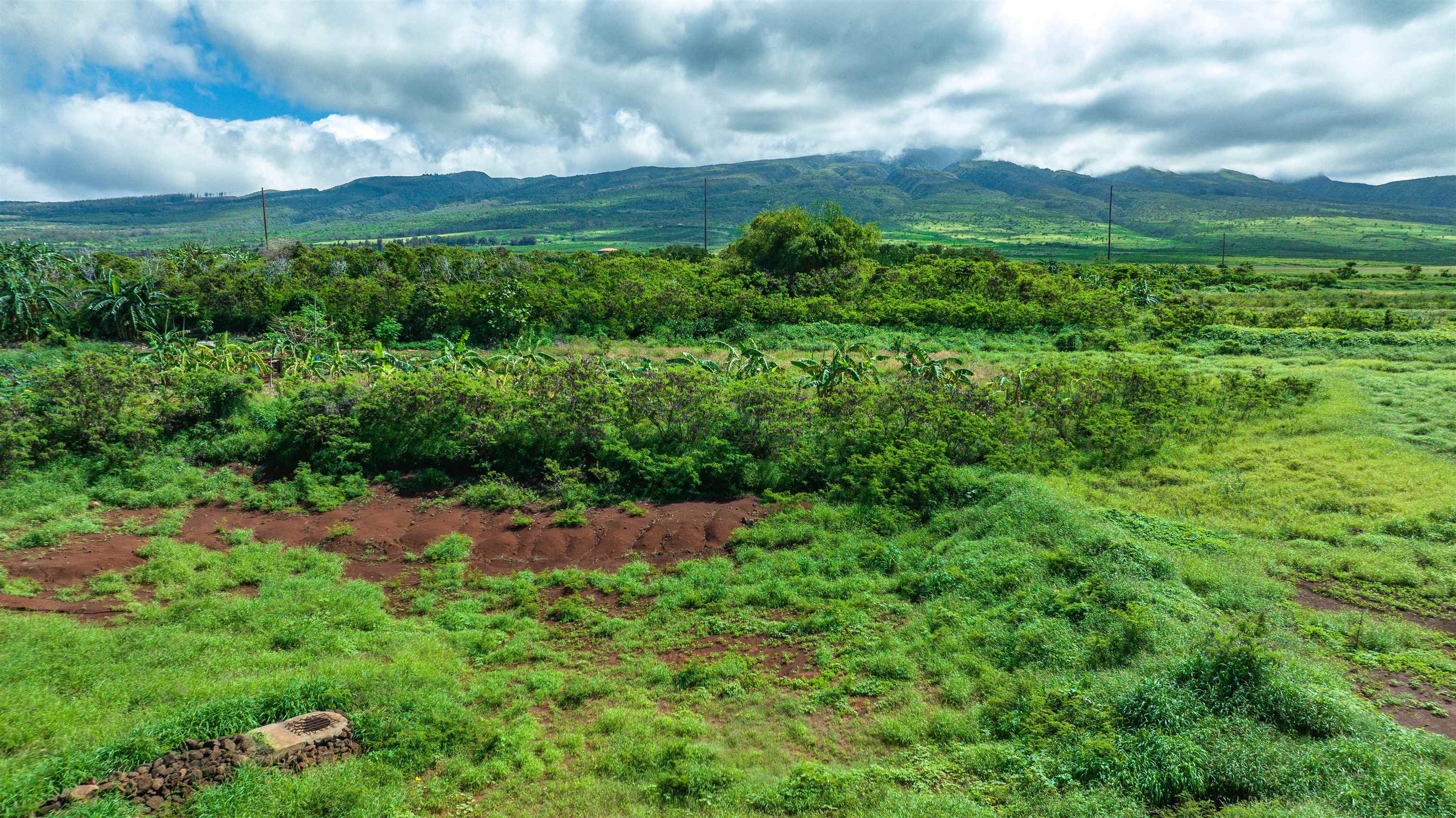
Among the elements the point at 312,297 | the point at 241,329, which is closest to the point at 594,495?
the point at 312,297

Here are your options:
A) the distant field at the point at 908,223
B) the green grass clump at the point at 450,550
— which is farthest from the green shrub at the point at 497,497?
the distant field at the point at 908,223

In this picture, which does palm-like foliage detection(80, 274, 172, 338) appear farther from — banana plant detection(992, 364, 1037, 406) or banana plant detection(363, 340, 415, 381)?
banana plant detection(992, 364, 1037, 406)

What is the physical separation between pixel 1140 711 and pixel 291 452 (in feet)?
40.1

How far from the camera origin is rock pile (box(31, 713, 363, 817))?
446 centimetres

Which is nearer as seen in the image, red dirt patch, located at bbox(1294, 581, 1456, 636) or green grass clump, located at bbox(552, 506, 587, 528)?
red dirt patch, located at bbox(1294, 581, 1456, 636)

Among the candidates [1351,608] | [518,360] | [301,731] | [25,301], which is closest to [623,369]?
[518,360]

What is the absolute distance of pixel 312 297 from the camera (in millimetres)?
24438

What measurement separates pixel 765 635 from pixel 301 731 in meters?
4.13

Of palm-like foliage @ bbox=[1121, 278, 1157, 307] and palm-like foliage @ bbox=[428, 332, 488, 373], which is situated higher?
palm-like foliage @ bbox=[1121, 278, 1157, 307]

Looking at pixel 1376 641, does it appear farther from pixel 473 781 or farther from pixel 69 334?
pixel 69 334

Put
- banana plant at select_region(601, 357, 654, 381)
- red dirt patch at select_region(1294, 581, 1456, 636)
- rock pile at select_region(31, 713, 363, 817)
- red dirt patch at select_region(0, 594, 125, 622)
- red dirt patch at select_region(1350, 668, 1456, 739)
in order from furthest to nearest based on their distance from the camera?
banana plant at select_region(601, 357, 654, 381), red dirt patch at select_region(0, 594, 125, 622), red dirt patch at select_region(1294, 581, 1456, 636), red dirt patch at select_region(1350, 668, 1456, 739), rock pile at select_region(31, 713, 363, 817)

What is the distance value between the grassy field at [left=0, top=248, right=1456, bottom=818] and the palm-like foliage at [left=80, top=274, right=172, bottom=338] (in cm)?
1406

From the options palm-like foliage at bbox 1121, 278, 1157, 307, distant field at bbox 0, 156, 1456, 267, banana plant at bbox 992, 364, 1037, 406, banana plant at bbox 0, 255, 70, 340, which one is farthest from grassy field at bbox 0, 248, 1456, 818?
distant field at bbox 0, 156, 1456, 267

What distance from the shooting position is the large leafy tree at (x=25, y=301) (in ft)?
68.3
